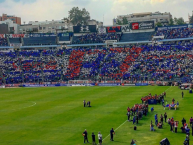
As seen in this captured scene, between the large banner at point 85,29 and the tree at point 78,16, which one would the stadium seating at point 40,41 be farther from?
the tree at point 78,16

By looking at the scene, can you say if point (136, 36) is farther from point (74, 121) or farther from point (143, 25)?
point (74, 121)

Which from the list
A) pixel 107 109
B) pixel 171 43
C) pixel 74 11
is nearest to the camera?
pixel 107 109

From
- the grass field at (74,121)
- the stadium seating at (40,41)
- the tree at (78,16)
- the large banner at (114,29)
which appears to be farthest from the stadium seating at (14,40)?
the grass field at (74,121)

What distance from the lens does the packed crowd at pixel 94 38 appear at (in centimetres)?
11062

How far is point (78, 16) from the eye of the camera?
172m

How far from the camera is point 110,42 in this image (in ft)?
357

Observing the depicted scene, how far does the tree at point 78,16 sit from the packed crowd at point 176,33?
244 feet

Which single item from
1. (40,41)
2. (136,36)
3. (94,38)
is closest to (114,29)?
(94,38)

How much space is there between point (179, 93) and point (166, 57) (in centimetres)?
3065

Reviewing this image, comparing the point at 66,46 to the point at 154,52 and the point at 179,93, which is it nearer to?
the point at 154,52

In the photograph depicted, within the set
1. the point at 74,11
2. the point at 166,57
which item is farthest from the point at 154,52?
the point at 74,11

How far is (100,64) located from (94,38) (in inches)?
890

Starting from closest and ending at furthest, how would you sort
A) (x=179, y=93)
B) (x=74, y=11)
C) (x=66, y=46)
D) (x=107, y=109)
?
(x=107, y=109)
(x=179, y=93)
(x=66, y=46)
(x=74, y=11)

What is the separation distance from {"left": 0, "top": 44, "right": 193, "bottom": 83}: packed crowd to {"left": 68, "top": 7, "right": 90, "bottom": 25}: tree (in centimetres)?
6603
